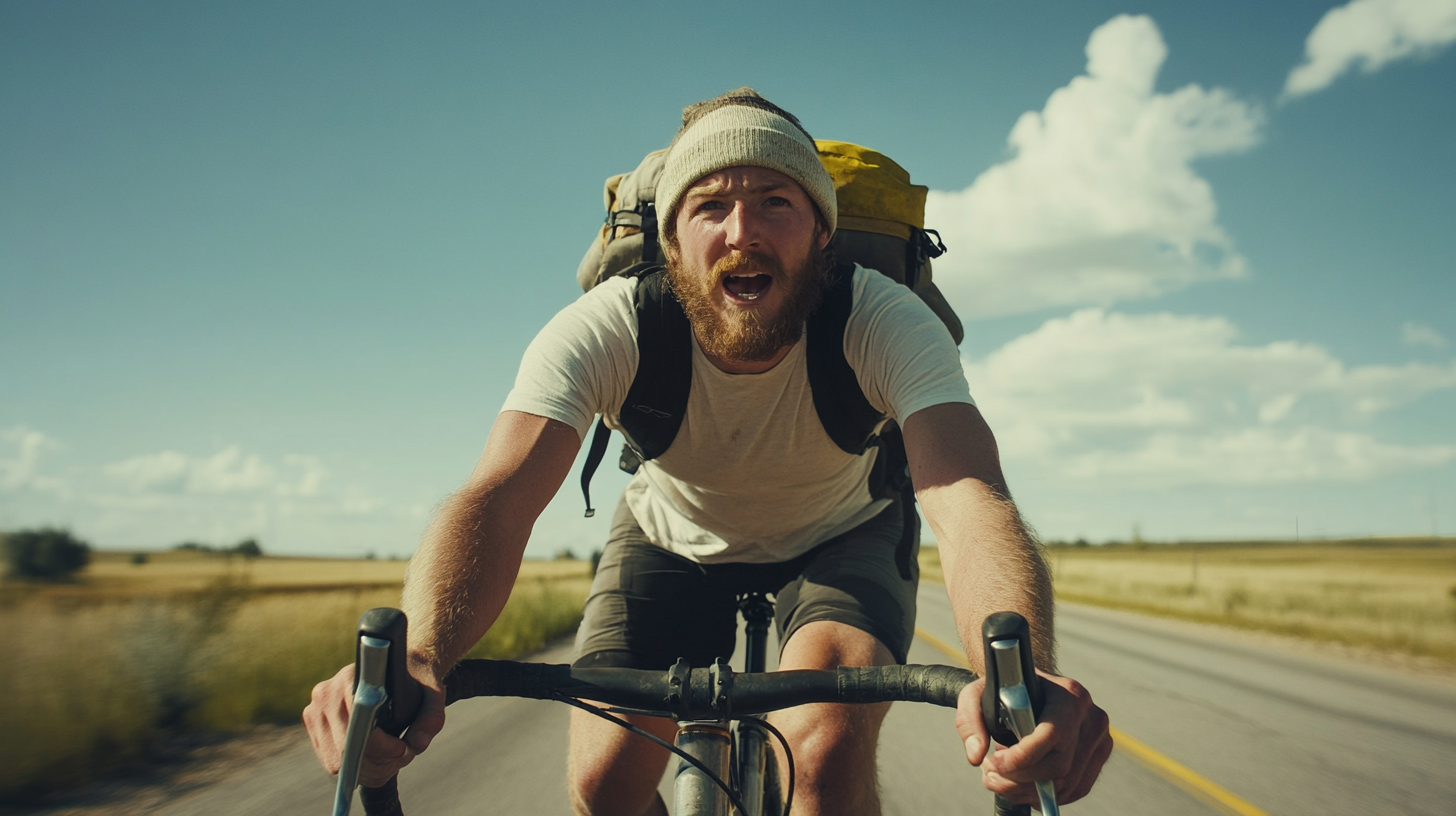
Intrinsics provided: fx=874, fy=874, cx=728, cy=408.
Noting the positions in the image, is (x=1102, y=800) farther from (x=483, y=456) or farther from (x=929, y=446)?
(x=483, y=456)

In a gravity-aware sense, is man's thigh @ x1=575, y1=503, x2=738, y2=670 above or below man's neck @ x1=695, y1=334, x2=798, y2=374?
below

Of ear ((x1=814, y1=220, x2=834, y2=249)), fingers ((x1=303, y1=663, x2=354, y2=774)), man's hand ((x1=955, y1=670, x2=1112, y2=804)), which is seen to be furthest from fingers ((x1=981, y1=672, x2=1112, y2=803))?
ear ((x1=814, y1=220, x2=834, y2=249))

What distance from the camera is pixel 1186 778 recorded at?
531cm

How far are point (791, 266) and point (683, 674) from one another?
4.28 ft

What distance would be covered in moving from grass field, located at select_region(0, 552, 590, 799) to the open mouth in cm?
456

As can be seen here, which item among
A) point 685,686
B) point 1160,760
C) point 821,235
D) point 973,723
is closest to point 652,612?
point 685,686

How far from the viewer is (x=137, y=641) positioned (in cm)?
681

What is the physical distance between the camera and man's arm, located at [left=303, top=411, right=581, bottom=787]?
49.7 inches

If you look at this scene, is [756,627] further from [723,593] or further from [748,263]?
[748,263]

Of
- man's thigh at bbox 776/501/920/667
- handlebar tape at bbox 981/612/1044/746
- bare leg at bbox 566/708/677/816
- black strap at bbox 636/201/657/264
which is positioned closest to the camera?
handlebar tape at bbox 981/612/1044/746

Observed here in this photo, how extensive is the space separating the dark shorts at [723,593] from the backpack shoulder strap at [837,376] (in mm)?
386

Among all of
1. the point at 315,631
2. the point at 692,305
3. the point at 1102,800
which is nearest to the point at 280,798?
the point at 692,305

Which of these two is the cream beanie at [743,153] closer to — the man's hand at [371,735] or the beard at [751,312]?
the beard at [751,312]

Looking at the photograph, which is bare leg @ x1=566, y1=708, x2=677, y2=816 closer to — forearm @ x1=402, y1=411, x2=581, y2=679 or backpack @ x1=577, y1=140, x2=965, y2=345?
forearm @ x1=402, y1=411, x2=581, y2=679
